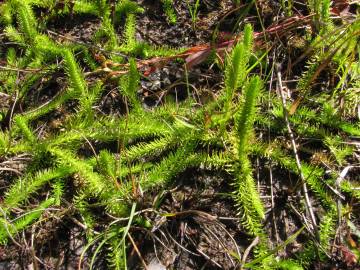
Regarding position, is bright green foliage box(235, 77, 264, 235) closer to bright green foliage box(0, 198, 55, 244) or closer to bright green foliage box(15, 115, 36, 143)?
bright green foliage box(0, 198, 55, 244)

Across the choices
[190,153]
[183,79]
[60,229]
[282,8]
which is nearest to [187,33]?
[183,79]

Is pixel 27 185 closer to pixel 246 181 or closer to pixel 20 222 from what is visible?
pixel 20 222

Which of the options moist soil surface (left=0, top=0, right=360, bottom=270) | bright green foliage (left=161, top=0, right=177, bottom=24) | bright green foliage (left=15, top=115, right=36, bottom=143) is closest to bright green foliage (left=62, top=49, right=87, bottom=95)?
moist soil surface (left=0, top=0, right=360, bottom=270)

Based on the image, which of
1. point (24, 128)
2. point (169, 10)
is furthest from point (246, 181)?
point (169, 10)

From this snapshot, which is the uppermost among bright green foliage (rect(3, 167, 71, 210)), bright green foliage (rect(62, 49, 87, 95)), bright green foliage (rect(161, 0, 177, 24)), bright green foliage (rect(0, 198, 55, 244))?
bright green foliage (rect(161, 0, 177, 24))

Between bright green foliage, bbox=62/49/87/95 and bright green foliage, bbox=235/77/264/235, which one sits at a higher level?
bright green foliage, bbox=62/49/87/95

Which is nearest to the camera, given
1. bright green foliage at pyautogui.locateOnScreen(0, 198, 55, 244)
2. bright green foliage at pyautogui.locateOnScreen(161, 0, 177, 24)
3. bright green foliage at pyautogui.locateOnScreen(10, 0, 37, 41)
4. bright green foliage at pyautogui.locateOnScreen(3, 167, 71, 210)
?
bright green foliage at pyautogui.locateOnScreen(0, 198, 55, 244)

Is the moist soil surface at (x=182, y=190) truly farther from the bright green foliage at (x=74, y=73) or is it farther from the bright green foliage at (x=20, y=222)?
the bright green foliage at (x=74, y=73)

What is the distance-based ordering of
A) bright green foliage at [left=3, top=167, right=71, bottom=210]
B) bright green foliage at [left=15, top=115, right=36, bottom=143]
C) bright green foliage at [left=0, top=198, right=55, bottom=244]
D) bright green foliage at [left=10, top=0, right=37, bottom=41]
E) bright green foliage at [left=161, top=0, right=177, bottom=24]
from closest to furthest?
bright green foliage at [left=0, top=198, right=55, bottom=244] < bright green foliage at [left=3, top=167, right=71, bottom=210] < bright green foliage at [left=15, top=115, right=36, bottom=143] < bright green foliage at [left=10, top=0, right=37, bottom=41] < bright green foliage at [left=161, top=0, right=177, bottom=24]

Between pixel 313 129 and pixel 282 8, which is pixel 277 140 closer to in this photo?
pixel 313 129

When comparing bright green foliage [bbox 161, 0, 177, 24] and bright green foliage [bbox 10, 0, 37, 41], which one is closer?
bright green foliage [bbox 10, 0, 37, 41]

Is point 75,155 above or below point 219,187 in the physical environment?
above
